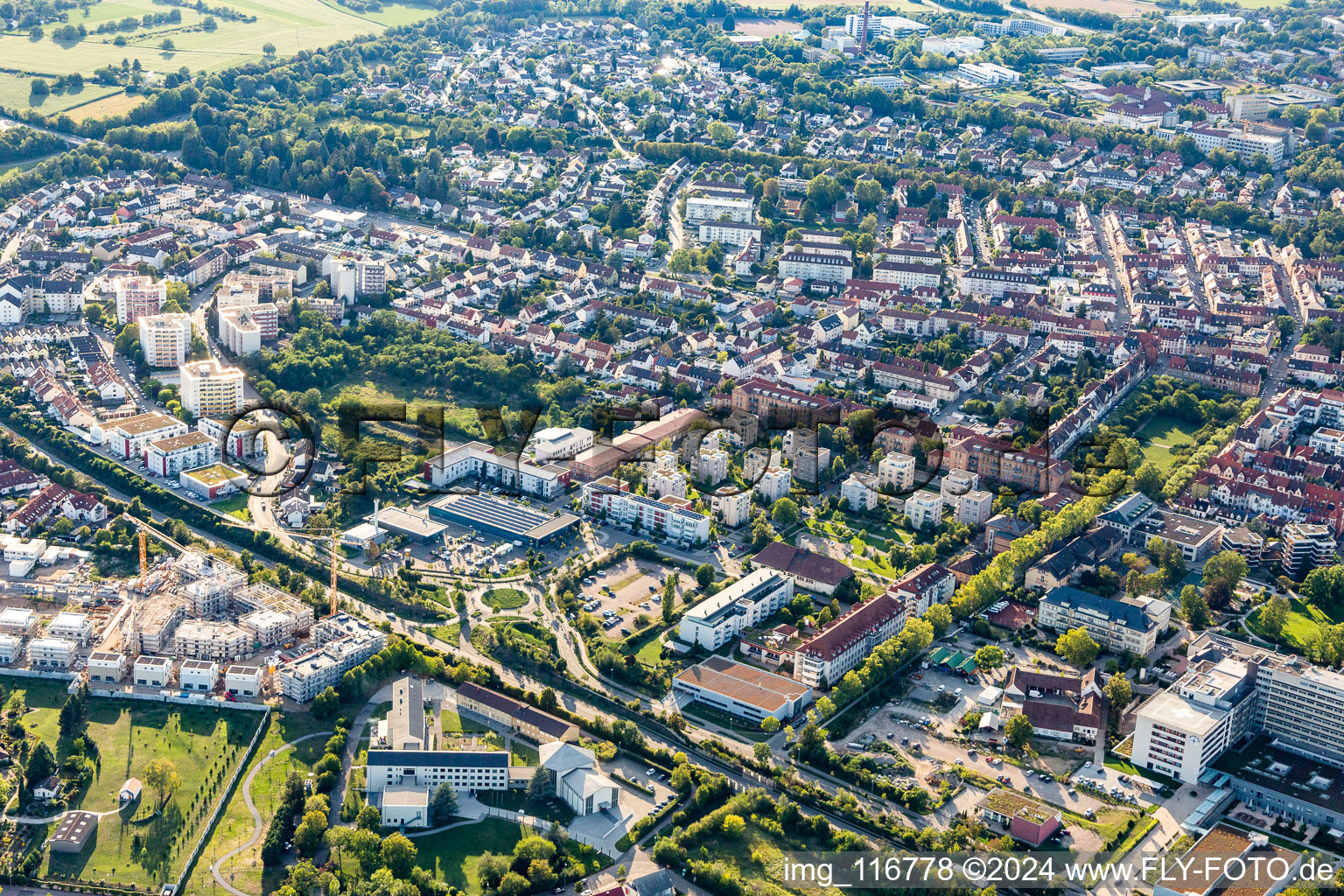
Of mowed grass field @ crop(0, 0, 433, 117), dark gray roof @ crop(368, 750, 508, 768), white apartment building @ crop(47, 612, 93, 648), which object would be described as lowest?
white apartment building @ crop(47, 612, 93, 648)

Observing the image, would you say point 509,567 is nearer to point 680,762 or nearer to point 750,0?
point 680,762

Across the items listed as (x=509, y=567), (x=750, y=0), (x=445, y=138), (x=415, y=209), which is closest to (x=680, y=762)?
(x=509, y=567)

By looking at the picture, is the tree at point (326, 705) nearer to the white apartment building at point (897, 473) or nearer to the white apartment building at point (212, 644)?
the white apartment building at point (212, 644)

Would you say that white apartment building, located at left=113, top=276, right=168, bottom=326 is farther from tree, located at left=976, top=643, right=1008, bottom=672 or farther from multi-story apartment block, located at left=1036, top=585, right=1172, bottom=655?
multi-story apartment block, located at left=1036, top=585, right=1172, bottom=655

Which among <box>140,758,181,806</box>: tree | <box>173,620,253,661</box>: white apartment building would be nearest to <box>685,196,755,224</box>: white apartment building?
<box>173,620,253,661</box>: white apartment building

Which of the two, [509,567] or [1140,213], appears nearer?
[509,567]

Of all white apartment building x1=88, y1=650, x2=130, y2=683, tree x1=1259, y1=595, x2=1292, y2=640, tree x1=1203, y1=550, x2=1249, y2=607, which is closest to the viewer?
white apartment building x1=88, y1=650, x2=130, y2=683
